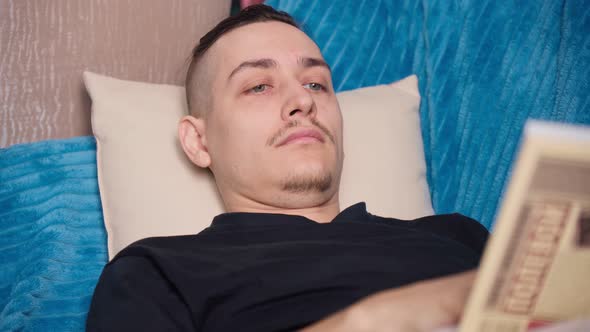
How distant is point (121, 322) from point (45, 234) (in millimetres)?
447

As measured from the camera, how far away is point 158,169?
4.22ft

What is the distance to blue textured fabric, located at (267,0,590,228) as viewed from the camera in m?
1.51

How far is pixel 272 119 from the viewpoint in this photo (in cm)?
118

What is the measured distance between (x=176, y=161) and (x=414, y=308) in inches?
31.2

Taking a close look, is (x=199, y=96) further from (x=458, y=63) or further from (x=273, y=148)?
(x=458, y=63)

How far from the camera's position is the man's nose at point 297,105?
1.17m

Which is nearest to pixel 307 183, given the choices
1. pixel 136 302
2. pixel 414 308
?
pixel 136 302

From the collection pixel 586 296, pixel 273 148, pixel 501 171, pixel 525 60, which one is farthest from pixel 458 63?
pixel 586 296

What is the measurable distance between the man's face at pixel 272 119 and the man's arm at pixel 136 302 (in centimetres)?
31

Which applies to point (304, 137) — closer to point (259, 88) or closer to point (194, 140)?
point (259, 88)

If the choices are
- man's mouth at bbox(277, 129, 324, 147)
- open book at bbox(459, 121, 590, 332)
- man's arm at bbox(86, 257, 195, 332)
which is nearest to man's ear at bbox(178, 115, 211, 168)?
man's mouth at bbox(277, 129, 324, 147)

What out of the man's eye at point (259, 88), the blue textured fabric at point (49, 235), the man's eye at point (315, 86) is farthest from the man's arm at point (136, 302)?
the man's eye at point (315, 86)

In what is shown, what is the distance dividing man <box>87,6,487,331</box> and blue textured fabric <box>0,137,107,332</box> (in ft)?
0.59

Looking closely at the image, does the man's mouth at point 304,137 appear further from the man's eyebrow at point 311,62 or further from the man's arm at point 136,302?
the man's arm at point 136,302
